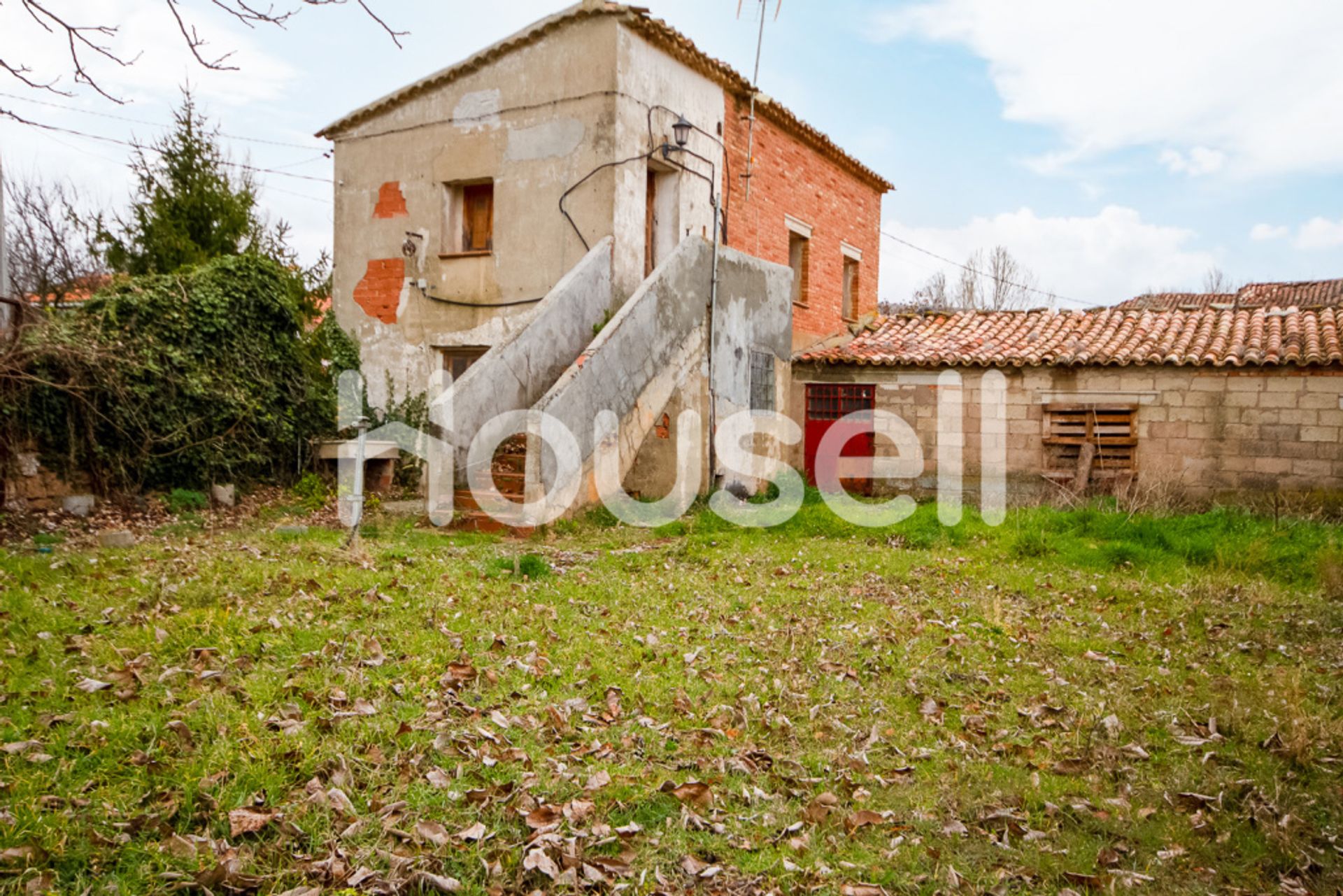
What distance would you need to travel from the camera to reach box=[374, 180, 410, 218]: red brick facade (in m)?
13.9

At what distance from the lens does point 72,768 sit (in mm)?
3291

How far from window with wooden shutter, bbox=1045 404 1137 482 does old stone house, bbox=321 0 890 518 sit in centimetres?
452

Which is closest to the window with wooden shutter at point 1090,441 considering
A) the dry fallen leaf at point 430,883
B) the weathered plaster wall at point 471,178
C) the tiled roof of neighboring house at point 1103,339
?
the tiled roof of neighboring house at point 1103,339

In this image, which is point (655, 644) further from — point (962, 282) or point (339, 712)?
point (962, 282)

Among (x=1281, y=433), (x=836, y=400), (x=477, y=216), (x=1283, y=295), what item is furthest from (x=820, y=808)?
(x=1283, y=295)

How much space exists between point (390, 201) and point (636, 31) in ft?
15.7

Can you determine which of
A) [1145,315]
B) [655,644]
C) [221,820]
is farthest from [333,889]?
[1145,315]

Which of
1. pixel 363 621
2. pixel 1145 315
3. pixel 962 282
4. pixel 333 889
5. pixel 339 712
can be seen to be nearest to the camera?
pixel 333 889

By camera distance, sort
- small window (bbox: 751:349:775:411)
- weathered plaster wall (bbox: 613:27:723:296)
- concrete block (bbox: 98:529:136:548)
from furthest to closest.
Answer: small window (bbox: 751:349:775:411)
weathered plaster wall (bbox: 613:27:723:296)
concrete block (bbox: 98:529:136:548)

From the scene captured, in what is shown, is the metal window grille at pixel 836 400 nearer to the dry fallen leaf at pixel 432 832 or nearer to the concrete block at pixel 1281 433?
the concrete block at pixel 1281 433

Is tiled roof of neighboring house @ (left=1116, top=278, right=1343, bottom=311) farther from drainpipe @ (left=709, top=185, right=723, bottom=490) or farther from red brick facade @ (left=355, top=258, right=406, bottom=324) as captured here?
red brick facade @ (left=355, top=258, right=406, bottom=324)

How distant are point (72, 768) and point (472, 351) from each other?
1067cm

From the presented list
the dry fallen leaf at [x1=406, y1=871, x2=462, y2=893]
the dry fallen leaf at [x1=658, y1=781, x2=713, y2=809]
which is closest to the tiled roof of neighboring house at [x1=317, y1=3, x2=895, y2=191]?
the dry fallen leaf at [x1=658, y1=781, x2=713, y2=809]

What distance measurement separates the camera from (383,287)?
1401 centimetres
